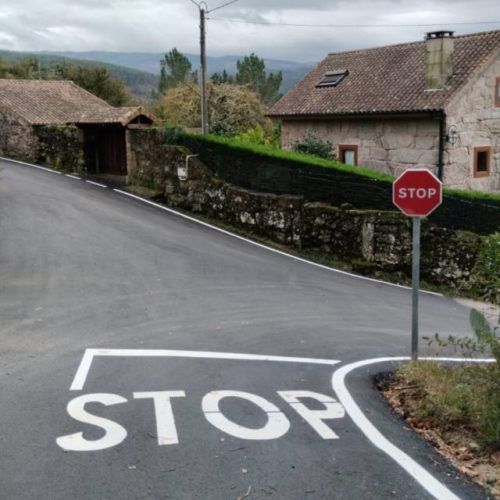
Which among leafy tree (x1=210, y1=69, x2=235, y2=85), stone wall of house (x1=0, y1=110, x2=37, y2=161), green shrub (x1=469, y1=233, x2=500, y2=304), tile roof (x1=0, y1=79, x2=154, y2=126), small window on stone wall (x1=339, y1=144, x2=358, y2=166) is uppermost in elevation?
leafy tree (x1=210, y1=69, x2=235, y2=85)

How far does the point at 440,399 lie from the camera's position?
7.12 m

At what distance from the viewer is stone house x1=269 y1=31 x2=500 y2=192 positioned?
2527 cm

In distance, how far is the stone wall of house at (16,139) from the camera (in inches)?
1284

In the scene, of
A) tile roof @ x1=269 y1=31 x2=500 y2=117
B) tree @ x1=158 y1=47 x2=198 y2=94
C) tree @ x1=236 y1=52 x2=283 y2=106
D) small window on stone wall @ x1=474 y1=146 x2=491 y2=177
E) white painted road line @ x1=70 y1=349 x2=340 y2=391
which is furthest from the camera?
tree @ x1=236 y1=52 x2=283 y2=106

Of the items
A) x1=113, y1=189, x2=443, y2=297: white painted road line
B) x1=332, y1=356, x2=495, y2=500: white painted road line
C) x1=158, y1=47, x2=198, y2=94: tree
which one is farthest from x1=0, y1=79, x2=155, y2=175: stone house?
x1=158, y1=47, x2=198, y2=94: tree

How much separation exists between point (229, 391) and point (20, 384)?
2.43 meters

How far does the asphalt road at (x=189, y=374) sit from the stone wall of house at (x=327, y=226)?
187 cm

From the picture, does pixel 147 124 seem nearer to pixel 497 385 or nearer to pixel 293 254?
pixel 293 254

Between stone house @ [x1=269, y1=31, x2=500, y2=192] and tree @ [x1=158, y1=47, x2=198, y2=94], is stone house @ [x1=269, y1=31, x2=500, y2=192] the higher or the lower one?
the lower one

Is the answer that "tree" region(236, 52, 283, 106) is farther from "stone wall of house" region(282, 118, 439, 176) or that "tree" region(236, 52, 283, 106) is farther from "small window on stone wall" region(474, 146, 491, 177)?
"small window on stone wall" region(474, 146, 491, 177)

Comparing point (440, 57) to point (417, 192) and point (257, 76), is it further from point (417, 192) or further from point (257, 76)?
point (257, 76)

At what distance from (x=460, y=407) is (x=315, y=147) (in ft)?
71.9

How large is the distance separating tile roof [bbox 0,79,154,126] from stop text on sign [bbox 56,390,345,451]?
2222 cm

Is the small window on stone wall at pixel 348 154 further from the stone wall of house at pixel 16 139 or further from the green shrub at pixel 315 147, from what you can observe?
the stone wall of house at pixel 16 139
